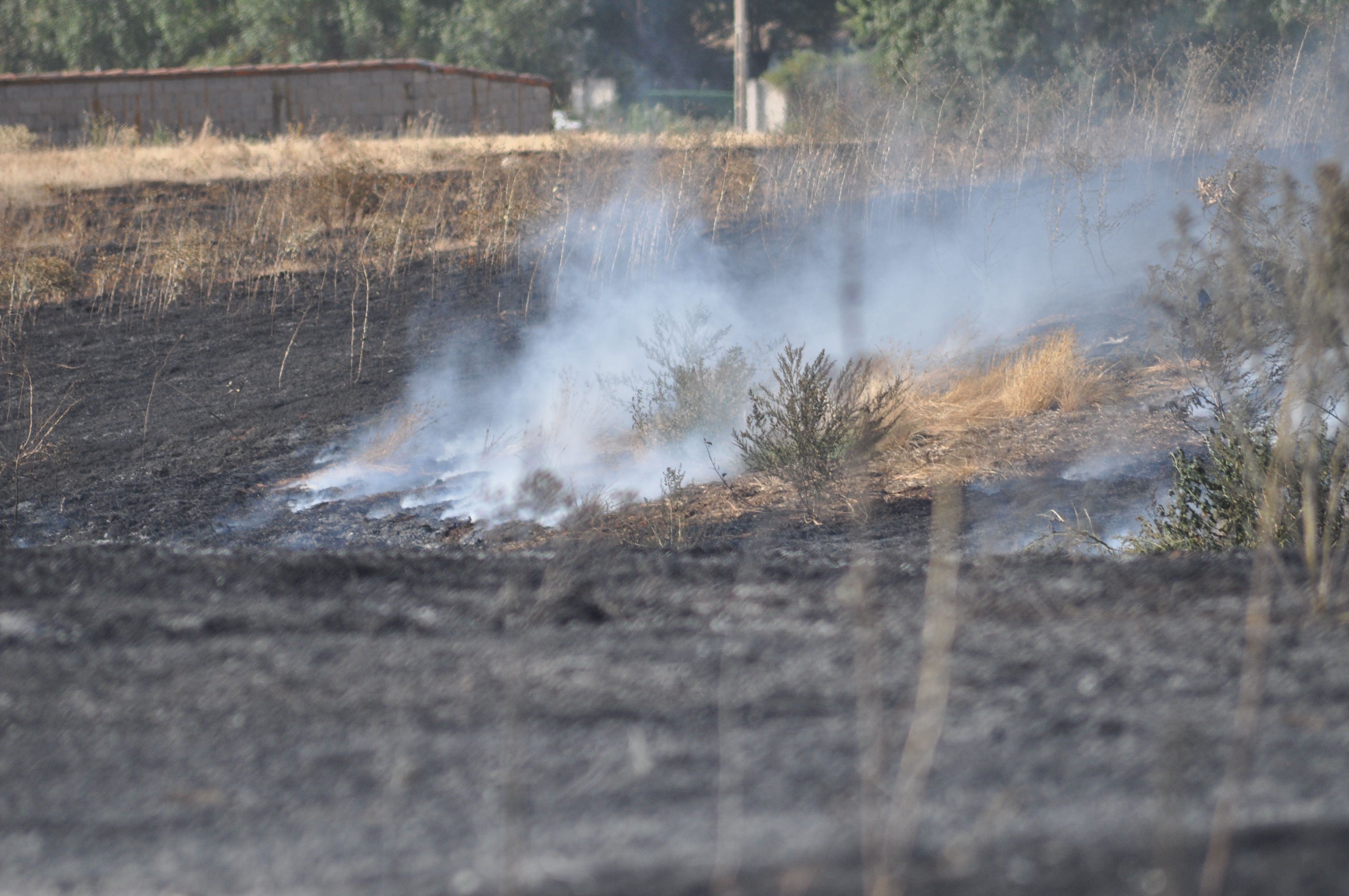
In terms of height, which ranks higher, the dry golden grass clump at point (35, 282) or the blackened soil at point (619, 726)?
the dry golden grass clump at point (35, 282)

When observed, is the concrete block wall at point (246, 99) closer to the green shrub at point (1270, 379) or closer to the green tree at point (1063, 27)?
the green tree at point (1063, 27)

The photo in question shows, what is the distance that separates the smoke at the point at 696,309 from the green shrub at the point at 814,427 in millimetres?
532

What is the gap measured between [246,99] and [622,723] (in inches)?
849

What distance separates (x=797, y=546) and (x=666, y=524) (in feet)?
2.75

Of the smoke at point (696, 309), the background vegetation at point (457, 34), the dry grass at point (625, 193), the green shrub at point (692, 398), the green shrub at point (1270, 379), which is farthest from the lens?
the background vegetation at point (457, 34)

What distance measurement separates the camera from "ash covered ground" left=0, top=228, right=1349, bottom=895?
1594 mm

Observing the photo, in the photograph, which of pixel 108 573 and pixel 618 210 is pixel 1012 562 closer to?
pixel 108 573

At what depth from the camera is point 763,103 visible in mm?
30469

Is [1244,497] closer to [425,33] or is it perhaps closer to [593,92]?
[425,33]

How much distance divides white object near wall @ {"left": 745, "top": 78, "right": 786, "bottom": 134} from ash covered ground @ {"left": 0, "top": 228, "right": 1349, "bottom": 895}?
24.2 m

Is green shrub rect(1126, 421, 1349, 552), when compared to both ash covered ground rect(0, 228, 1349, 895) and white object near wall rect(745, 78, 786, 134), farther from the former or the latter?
white object near wall rect(745, 78, 786, 134)

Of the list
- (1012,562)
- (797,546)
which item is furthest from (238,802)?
(797,546)

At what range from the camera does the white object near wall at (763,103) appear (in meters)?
27.6

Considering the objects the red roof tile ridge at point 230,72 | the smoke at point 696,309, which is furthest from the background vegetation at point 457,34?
the smoke at point 696,309
